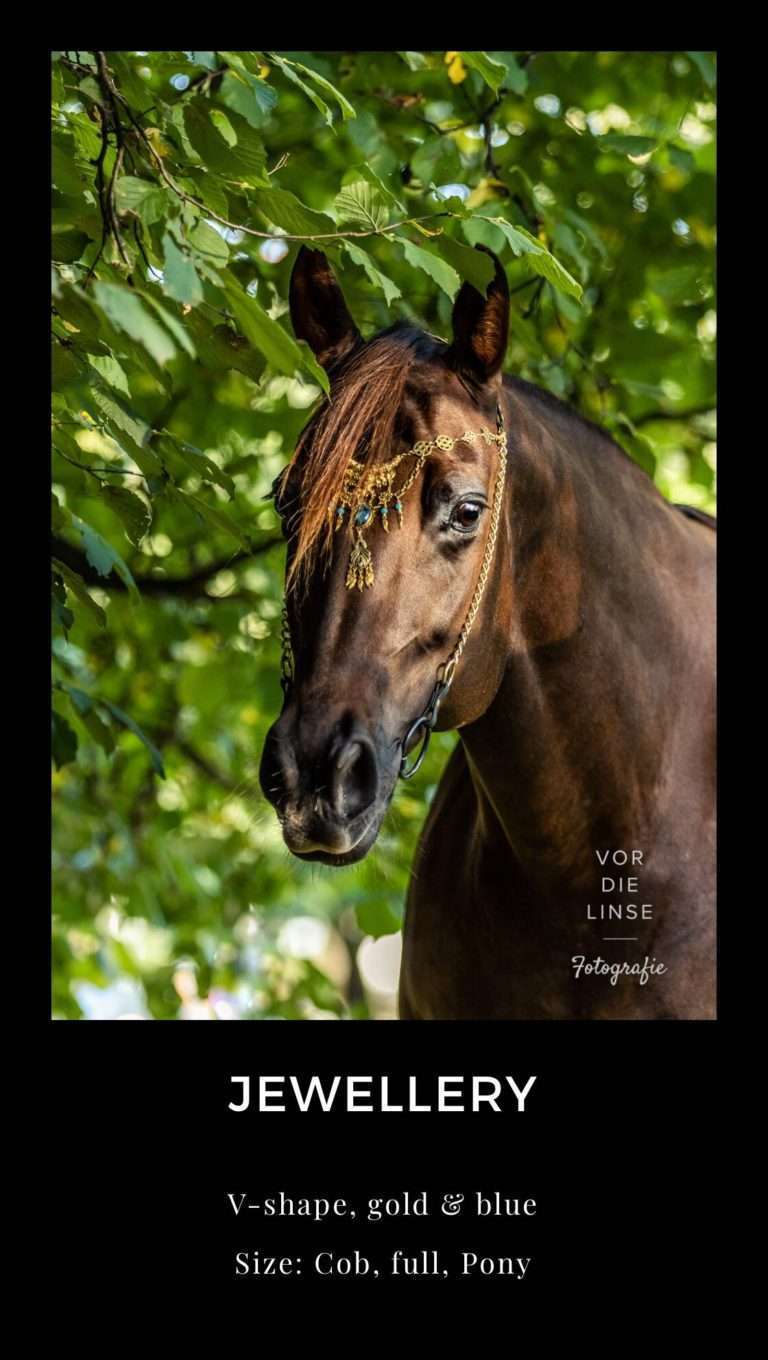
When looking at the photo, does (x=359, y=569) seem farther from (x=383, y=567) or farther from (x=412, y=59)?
(x=412, y=59)

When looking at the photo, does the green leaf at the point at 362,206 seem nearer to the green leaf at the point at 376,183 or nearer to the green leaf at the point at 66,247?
the green leaf at the point at 376,183

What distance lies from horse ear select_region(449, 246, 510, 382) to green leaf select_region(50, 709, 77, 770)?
1032 mm

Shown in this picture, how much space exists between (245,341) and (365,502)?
415mm

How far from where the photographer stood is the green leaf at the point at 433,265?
204cm

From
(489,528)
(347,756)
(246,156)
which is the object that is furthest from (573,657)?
(246,156)

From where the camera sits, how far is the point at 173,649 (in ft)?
17.4

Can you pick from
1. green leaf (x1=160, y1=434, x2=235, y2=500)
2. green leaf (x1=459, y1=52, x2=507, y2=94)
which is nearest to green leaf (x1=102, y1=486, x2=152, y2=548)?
green leaf (x1=160, y1=434, x2=235, y2=500)

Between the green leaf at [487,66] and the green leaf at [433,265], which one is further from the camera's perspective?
the green leaf at [487,66]

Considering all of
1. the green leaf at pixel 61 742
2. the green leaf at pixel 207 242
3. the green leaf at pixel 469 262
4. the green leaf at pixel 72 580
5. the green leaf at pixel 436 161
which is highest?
the green leaf at pixel 436 161

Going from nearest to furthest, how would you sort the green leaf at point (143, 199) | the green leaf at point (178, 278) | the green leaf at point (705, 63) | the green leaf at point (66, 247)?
1. the green leaf at point (178, 278)
2. the green leaf at point (143, 199)
3. the green leaf at point (66, 247)
4. the green leaf at point (705, 63)

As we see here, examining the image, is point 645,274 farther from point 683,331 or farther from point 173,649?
point 173,649

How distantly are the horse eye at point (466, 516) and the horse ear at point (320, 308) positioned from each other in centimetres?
43
